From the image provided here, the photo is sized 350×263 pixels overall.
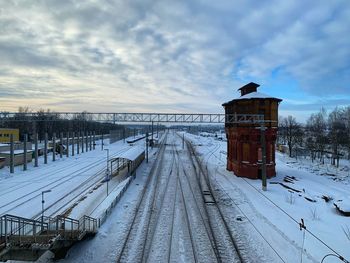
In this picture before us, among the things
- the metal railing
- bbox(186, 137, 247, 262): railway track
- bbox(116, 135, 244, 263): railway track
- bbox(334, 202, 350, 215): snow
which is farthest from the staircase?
bbox(334, 202, 350, 215): snow

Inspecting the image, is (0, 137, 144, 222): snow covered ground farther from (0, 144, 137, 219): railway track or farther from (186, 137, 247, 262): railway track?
(186, 137, 247, 262): railway track

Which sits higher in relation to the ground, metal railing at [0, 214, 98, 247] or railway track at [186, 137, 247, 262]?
metal railing at [0, 214, 98, 247]

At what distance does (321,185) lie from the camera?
34.1m

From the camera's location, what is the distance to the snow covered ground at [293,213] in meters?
16.7

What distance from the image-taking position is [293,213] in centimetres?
2292

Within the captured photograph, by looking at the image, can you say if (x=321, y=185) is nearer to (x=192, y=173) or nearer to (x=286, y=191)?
(x=286, y=191)

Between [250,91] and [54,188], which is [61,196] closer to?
[54,188]

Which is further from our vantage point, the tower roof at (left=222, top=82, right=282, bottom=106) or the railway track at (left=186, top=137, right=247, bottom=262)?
the tower roof at (left=222, top=82, right=282, bottom=106)

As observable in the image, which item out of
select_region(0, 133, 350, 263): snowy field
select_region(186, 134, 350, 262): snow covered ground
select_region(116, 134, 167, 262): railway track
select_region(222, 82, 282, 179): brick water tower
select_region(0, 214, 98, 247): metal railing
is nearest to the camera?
select_region(0, 214, 98, 247): metal railing

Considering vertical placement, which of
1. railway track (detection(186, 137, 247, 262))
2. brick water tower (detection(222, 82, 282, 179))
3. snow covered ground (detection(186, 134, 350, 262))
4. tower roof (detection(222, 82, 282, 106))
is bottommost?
railway track (detection(186, 137, 247, 262))

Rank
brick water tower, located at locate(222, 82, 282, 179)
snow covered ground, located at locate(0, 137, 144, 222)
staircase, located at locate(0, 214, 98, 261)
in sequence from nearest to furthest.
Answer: staircase, located at locate(0, 214, 98, 261), snow covered ground, located at locate(0, 137, 144, 222), brick water tower, located at locate(222, 82, 282, 179)

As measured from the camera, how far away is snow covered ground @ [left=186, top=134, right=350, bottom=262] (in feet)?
54.8

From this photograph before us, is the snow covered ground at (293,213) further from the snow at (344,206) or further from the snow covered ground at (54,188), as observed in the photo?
the snow covered ground at (54,188)

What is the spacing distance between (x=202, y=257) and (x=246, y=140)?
2426cm
